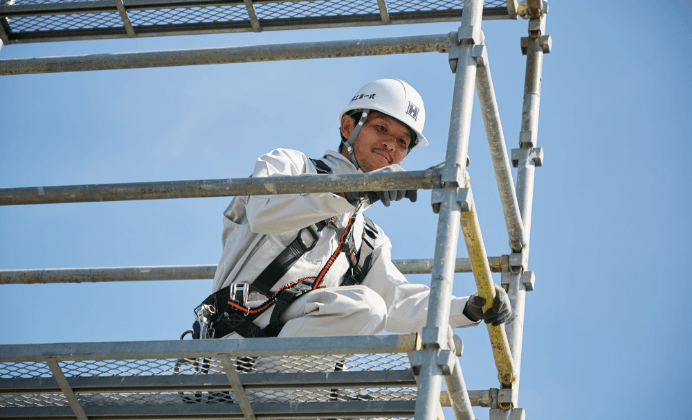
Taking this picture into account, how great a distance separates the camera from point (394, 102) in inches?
274

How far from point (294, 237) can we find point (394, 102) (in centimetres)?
175

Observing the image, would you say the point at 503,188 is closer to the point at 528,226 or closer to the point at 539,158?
the point at 528,226

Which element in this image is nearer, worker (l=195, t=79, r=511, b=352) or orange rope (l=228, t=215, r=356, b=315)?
worker (l=195, t=79, r=511, b=352)

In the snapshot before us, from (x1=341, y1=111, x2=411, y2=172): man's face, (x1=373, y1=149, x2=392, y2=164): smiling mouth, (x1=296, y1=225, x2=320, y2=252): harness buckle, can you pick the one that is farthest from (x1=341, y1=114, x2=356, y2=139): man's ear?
(x1=296, y1=225, x2=320, y2=252): harness buckle

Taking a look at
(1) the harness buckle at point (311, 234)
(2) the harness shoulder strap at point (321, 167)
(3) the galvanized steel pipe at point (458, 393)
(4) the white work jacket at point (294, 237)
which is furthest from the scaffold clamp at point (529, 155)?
(3) the galvanized steel pipe at point (458, 393)

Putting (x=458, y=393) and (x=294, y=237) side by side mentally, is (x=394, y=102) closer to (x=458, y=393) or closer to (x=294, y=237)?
(x=294, y=237)

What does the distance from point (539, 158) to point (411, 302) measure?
165 centimetres

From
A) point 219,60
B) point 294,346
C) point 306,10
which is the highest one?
point 306,10

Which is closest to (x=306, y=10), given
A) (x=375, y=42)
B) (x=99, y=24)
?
(x=99, y=24)

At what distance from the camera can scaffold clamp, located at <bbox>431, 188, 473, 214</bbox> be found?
412 cm

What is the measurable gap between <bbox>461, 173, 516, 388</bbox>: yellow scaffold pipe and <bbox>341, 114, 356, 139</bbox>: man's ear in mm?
2254

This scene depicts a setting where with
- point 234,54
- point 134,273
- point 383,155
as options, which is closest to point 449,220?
point 234,54

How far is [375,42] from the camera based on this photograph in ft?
15.8

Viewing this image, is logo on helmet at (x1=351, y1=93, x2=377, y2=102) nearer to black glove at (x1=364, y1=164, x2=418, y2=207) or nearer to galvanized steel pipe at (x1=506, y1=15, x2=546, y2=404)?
galvanized steel pipe at (x1=506, y1=15, x2=546, y2=404)
